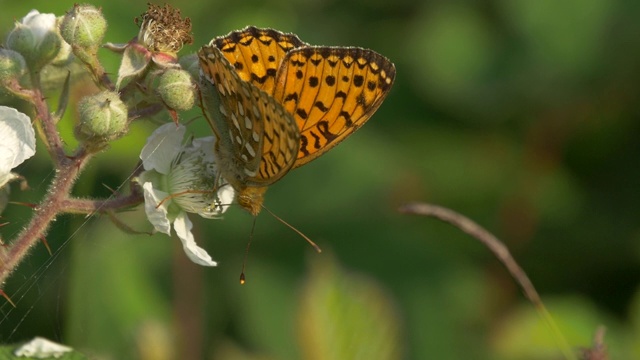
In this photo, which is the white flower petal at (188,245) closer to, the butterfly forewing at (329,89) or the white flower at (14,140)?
the butterfly forewing at (329,89)

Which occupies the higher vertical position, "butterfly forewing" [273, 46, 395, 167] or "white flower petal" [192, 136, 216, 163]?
"butterfly forewing" [273, 46, 395, 167]

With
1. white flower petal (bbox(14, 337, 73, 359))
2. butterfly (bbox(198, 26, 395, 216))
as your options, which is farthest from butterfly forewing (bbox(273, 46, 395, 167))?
white flower petal (bbox(14, 337, 73, 359))

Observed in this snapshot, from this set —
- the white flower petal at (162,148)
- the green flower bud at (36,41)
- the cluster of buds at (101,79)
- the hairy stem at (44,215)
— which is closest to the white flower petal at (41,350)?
the hairy stem at (44,215)

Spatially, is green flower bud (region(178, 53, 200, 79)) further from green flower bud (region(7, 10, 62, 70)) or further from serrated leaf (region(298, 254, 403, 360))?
serrated leaf (region(298, 254, 403, 360))

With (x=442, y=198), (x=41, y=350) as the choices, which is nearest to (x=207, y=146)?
(x=41, y=350)

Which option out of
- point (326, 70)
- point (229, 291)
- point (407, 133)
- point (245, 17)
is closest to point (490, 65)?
point (407, 133)

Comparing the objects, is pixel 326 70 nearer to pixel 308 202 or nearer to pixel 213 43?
pixel 213 43
